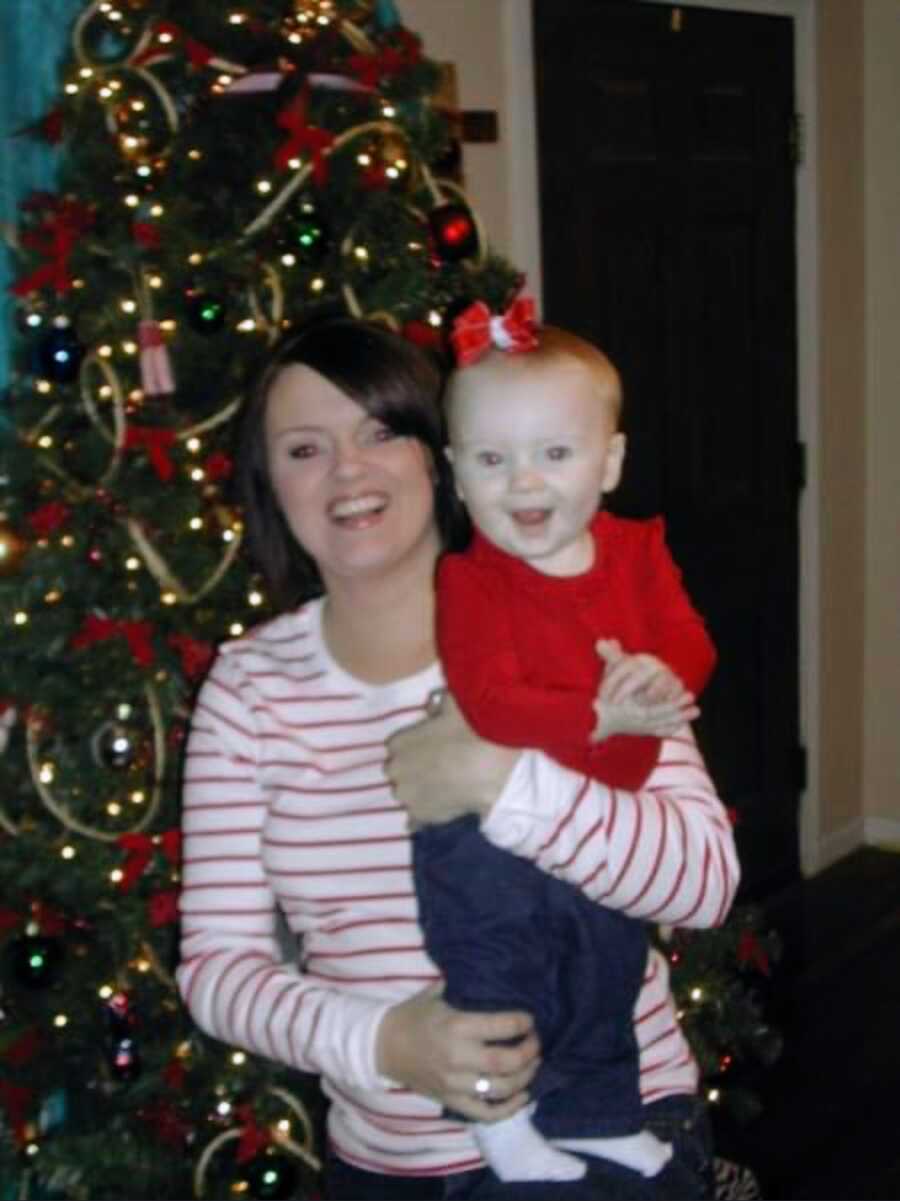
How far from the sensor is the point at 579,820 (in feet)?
4.40

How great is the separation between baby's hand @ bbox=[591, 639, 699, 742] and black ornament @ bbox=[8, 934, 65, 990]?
1.04 m

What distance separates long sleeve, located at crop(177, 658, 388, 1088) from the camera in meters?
1.44

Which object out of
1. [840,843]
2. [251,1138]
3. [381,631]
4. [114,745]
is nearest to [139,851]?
[114,745]

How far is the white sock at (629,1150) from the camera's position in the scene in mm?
1428

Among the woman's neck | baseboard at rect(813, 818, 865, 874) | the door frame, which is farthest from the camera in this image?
baseboard at rect(813, 818, 865, 874)

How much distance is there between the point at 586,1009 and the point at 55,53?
5.21 ft

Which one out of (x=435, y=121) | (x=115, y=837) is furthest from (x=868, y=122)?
(x=115, y=837)

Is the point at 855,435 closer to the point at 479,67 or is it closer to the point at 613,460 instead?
the point at 479,67

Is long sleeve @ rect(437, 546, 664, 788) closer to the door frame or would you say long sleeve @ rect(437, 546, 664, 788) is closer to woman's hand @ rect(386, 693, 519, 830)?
woman's hand @ rect(386, 693, 519, 830)

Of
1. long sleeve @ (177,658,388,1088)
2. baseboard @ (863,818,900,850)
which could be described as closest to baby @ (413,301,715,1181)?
long sleeve @ (177,658,388,1088)

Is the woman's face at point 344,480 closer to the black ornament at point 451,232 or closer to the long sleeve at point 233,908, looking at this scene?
the long sleeve at point 233,908

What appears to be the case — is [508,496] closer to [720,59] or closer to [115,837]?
[115,837]

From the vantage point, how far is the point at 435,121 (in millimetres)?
2242

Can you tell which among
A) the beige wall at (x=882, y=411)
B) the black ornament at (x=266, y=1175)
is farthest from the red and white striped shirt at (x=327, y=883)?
the beige wall at (x=882, y=411)
